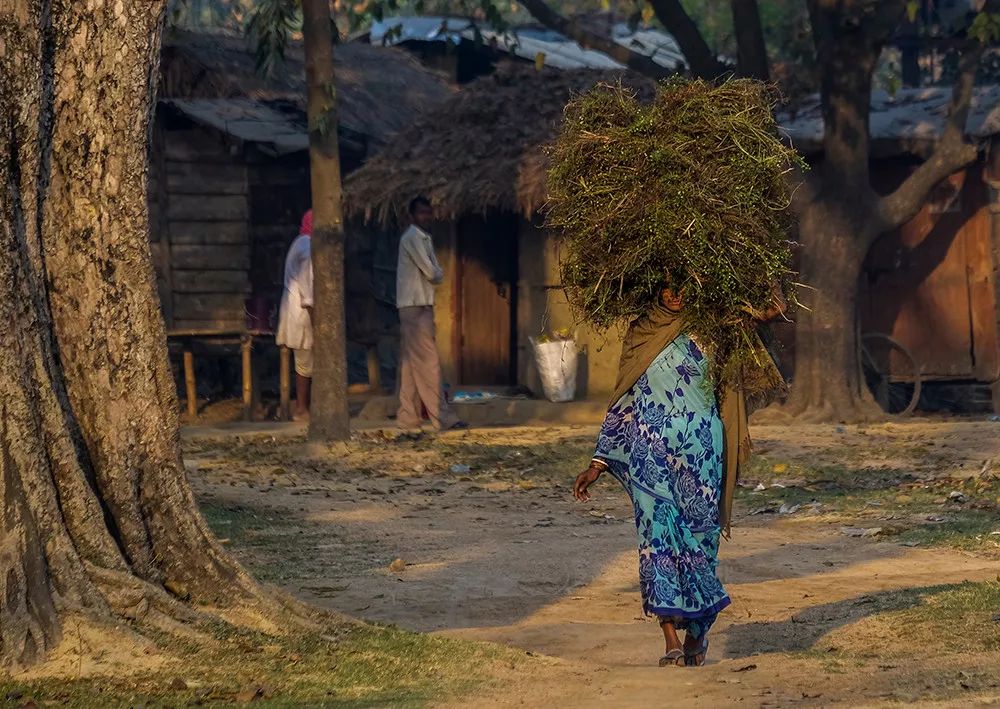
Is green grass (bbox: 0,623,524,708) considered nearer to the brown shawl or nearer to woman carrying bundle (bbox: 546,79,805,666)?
woman carrying bundle (bbox: 546,79,805,666)

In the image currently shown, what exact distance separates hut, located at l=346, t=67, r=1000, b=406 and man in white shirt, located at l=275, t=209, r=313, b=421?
138cm

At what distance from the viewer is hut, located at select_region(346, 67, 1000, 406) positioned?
16828 mm

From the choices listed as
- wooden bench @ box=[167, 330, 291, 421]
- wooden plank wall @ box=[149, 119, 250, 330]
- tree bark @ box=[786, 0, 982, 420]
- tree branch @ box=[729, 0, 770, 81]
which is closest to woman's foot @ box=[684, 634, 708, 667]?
tree bark @ box=[786, 0, 982, 420]

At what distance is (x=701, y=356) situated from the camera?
6.38 meters

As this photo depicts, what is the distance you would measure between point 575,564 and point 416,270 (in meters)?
6.53

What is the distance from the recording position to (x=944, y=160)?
15.4 meters

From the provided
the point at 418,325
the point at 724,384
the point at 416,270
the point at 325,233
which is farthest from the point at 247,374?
the point at 724,384

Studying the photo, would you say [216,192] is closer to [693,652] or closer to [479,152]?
[479,152]

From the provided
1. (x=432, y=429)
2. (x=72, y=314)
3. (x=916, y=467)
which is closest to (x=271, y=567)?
(x=72, y=314)

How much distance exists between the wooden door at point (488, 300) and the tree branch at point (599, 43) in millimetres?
2712

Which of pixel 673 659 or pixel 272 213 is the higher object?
pixel 272 213

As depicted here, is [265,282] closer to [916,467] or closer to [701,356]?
[916,467]

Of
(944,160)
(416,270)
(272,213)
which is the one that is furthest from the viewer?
(272,213)

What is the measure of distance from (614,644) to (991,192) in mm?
10873
